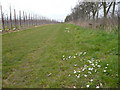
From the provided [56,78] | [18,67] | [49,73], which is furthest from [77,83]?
[18,67]

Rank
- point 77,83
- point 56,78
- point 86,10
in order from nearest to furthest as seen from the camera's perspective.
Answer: point 77,83 < point 56,78 < point 86,10

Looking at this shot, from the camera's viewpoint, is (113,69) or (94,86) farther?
(113,69)

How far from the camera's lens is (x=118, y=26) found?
8547 millimetres

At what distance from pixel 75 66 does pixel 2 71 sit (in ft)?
8.64

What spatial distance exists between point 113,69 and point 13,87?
294cm

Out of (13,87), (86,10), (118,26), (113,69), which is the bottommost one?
(13,87)

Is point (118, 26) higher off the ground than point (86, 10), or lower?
lower

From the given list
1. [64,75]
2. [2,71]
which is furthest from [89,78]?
[2,71]

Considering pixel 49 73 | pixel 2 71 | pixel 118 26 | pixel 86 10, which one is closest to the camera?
pixel 49 73

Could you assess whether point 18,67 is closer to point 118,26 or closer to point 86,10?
point 118,26

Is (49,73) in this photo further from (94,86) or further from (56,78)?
(94,86)

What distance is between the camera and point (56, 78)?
3668mm

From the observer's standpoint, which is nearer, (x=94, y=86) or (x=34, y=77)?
(x=94, y=86)

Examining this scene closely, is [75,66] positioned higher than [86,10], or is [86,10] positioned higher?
[86,10]
